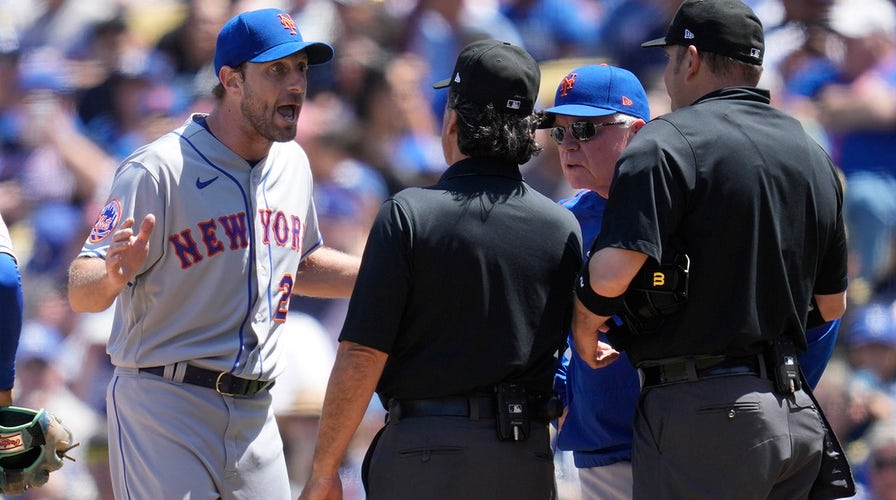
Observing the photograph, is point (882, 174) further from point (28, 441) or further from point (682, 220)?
point (28, 441)

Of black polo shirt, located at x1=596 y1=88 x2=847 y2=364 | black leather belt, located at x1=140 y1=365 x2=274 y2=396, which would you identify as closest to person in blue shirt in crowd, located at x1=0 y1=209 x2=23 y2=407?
black leather belt, located at x1=140 y1=365 x2=274 y2=396

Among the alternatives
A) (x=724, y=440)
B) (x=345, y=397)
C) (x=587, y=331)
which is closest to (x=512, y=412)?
(x=587, y=331)

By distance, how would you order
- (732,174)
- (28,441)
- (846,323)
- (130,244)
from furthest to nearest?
(846,323) < (28,441) < (130,244) < (732,174)

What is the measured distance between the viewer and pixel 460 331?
3.02m

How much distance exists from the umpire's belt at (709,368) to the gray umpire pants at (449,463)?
1.37ft

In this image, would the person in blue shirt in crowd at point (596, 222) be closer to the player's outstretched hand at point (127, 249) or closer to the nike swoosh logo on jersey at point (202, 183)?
the nike swoosh logo on jersey at point (202, 183)

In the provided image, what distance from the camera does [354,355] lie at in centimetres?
299

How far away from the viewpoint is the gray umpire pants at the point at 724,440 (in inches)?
114

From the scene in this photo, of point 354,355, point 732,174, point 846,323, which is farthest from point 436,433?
point 846,323

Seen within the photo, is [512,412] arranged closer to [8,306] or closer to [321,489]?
[321,489]

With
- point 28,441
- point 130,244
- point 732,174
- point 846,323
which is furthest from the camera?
point 846,323

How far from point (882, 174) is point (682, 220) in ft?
12.8

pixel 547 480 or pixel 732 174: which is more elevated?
pixel 732 174

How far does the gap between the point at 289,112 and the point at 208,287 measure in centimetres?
63
